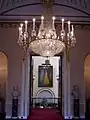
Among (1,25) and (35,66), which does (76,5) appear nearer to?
(1,25)

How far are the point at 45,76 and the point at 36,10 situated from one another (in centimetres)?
928

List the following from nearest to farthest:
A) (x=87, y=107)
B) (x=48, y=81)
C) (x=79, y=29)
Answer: (x=79, y=29), (x=87, y=107), (x=48, y=81)

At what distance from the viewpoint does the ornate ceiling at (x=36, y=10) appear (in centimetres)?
1239

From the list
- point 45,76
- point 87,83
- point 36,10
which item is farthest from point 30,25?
point 45,76

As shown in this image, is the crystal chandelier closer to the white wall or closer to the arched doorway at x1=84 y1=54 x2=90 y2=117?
the arched doorway at x1=84 y1=54 x2=90 y2=117

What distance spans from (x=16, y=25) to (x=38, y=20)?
100 centimetres

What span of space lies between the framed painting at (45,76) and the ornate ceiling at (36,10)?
904 centimetres

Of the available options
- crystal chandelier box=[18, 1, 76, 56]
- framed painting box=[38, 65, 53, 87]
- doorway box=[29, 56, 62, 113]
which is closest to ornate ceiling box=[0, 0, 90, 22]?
crystal chandelier box=[18, 1, 76, 56]

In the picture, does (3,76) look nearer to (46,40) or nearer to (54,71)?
(46,40)

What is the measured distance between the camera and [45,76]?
833 inches

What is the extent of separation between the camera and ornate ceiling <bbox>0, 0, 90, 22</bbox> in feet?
40.7

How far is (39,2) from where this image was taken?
12336 millimetres

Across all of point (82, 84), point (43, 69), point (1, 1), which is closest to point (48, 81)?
point (43, 69)

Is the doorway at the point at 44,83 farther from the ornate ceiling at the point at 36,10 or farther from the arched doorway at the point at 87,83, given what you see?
the ornate ceiling at the point at 36,10
